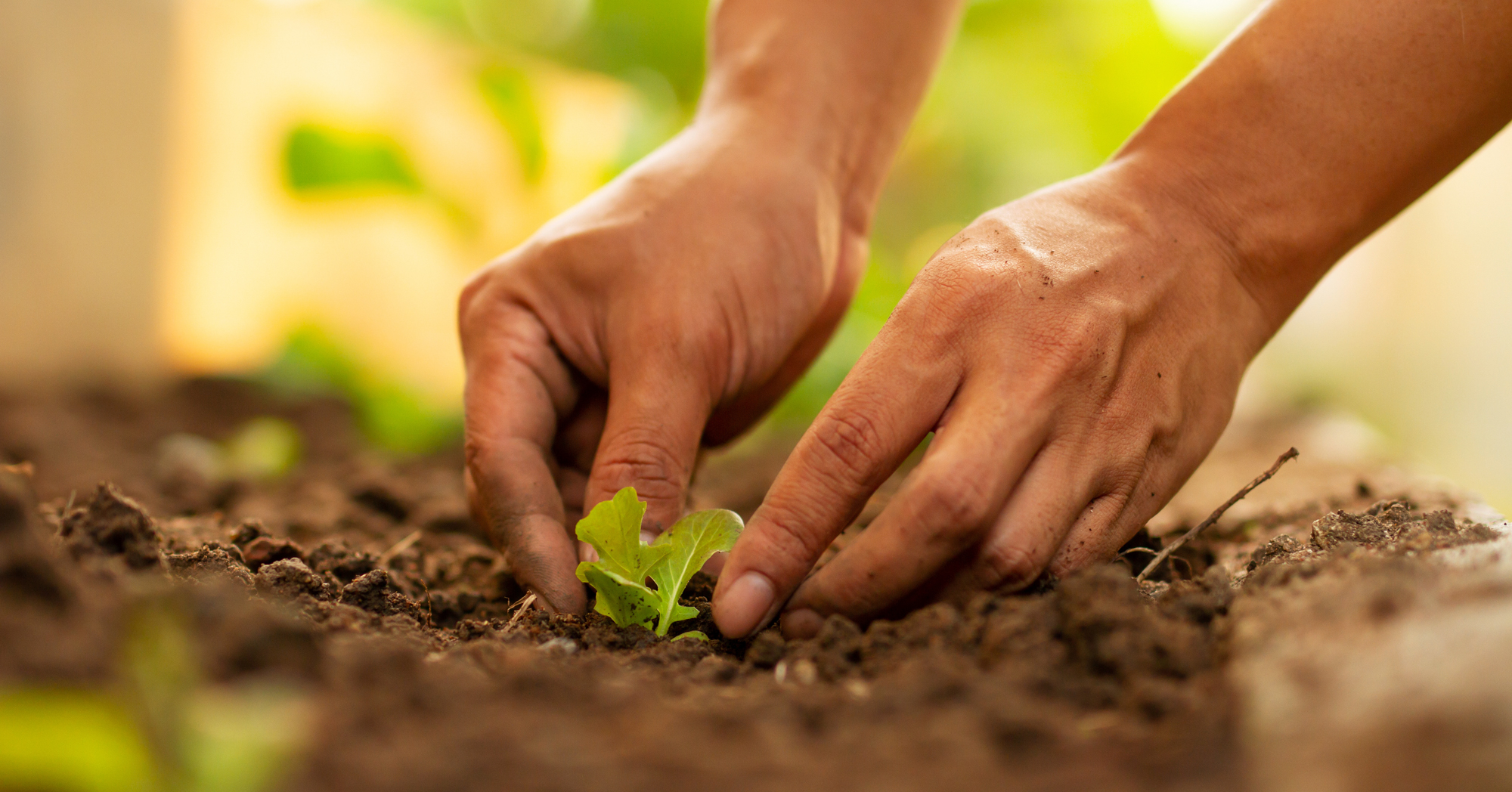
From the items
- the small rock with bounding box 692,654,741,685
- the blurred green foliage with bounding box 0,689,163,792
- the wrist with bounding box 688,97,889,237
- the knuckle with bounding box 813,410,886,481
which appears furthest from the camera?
the wrist with bounding box 688,97,889,237

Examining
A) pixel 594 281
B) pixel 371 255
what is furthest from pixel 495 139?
pixel 594 281

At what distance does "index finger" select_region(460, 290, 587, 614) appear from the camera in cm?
116

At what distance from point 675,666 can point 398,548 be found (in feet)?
2.28

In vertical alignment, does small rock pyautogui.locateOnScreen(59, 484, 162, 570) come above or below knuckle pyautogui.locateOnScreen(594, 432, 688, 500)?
below

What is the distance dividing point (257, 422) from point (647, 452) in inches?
86.8

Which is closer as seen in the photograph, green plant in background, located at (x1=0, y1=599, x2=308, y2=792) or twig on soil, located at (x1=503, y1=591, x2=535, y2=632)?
green plant in background, located at (x1=0, y1=599, x2=308, y2=792)

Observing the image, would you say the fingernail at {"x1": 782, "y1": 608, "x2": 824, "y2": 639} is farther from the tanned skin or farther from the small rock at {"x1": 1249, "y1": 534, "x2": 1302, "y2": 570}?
the small rock at {"x1": 1249, "y1": 534, "x2": 1302, "y2": 570}

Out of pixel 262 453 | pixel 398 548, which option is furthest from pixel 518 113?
pixel 398 548

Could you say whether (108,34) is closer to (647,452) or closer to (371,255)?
(371,255)

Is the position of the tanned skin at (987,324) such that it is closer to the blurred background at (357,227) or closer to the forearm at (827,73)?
the forearm at (827,73)

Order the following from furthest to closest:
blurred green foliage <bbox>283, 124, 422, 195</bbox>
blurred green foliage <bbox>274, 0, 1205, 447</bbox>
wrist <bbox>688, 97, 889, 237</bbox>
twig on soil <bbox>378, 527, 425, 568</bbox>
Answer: blurred green foliage <bbox>274, 0, 1205, 447</bbox> < blurred green foliage <bbox>283, 124, 422, 195</bbox> < wrist <bbox>688, 97, 889, 237</bbox> < twig on soil <bbox>378, 527, 425, 568</bbox>

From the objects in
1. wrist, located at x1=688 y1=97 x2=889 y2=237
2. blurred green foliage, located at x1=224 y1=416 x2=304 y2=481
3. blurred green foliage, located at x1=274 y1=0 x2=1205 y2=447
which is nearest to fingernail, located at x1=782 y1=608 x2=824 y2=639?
wrist, located at x1=688 y1=97 x2=889 y2=237

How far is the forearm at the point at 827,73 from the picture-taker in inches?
60.8

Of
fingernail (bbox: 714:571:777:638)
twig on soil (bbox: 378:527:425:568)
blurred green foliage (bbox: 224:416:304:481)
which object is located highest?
fingernail (bbox: 714:571:777:638)
